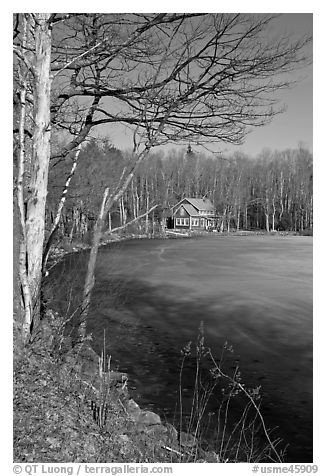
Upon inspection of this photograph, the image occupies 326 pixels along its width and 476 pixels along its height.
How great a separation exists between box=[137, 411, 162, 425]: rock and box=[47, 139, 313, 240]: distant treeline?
1.08m

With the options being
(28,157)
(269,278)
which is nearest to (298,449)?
(28,157)

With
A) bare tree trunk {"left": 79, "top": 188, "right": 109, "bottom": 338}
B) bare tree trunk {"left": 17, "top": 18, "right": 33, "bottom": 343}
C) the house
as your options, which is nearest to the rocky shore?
bare tree trunk {"left": 17, "top": 18, "right": 33, "bottom": 343}

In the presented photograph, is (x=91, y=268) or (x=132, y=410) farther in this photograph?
(x=91, y=268)

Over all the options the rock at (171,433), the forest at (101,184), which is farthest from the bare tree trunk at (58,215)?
the rock at (171,433)

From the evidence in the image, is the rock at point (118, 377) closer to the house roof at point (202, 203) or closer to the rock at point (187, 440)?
the rock at point (187, 440)

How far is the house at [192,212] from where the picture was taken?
2562mm

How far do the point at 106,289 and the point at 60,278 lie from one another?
23.0 inches

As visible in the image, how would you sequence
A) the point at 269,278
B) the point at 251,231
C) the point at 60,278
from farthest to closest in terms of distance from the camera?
the point at 269,278
the point at 251,231
the point at 60,278

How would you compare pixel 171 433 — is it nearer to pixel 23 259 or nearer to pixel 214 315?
pixel 23 259

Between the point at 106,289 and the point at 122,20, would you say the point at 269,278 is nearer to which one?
the point at 106,289

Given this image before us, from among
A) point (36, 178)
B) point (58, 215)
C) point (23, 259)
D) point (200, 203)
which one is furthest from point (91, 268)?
point (200, 203)

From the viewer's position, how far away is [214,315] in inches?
166

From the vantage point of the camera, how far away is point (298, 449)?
2.10m

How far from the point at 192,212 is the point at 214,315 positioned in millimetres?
1684
